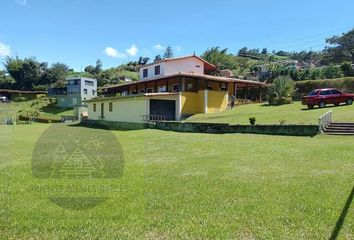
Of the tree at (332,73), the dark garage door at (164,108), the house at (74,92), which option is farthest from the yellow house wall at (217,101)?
the house at (74,92)

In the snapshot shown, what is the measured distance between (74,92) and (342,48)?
60.5 meters

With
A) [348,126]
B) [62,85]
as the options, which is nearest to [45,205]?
[348,126]

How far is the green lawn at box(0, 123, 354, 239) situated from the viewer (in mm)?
5500

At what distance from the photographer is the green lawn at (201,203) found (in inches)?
217

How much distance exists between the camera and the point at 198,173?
9695mm

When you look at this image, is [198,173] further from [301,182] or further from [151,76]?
[151,76]

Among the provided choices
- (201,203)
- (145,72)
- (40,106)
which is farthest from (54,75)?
(201,203)

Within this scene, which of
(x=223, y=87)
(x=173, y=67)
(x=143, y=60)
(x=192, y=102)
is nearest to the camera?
(x=192, y=102)

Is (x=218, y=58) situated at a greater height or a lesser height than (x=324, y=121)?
greater

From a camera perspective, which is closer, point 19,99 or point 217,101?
point 217,101

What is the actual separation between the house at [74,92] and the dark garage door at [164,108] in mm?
39827

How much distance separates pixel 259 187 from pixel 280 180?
905mm

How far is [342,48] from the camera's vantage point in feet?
252

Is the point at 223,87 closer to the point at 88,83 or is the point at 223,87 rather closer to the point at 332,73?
the point at 332,73
